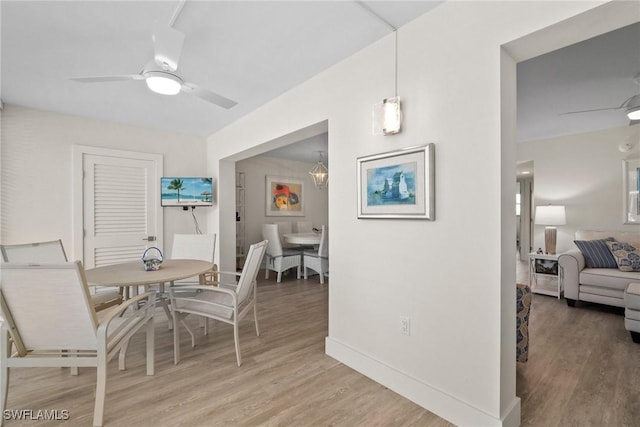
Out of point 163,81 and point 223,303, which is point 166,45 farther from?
point 223,303

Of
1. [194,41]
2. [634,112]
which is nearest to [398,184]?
[194,41]

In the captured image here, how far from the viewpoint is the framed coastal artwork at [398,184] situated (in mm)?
1789

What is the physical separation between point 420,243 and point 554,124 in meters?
3.90

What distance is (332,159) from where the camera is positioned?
2498mm

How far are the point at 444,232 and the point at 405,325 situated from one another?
70 cm

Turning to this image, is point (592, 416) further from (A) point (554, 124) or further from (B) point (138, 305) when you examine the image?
(A) point (554, 124)

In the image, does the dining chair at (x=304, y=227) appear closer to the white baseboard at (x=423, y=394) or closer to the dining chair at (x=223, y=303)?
the dining chair at (x=223, y=303)

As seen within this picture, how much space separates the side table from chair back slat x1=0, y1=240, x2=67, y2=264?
598 centimetres

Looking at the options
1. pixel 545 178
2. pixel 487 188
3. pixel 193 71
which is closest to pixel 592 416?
pixel 487 188

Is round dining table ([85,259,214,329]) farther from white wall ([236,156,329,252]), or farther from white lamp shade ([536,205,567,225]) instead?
white lamp shade ([536,205,567,225])

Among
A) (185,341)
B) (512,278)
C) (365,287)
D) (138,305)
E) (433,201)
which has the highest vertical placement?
(433,201)

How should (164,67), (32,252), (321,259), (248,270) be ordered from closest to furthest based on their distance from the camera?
(164,67) < (248,270) < (32,252) < (321,259)

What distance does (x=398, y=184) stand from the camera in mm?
1954

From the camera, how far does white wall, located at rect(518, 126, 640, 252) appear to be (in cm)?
422
